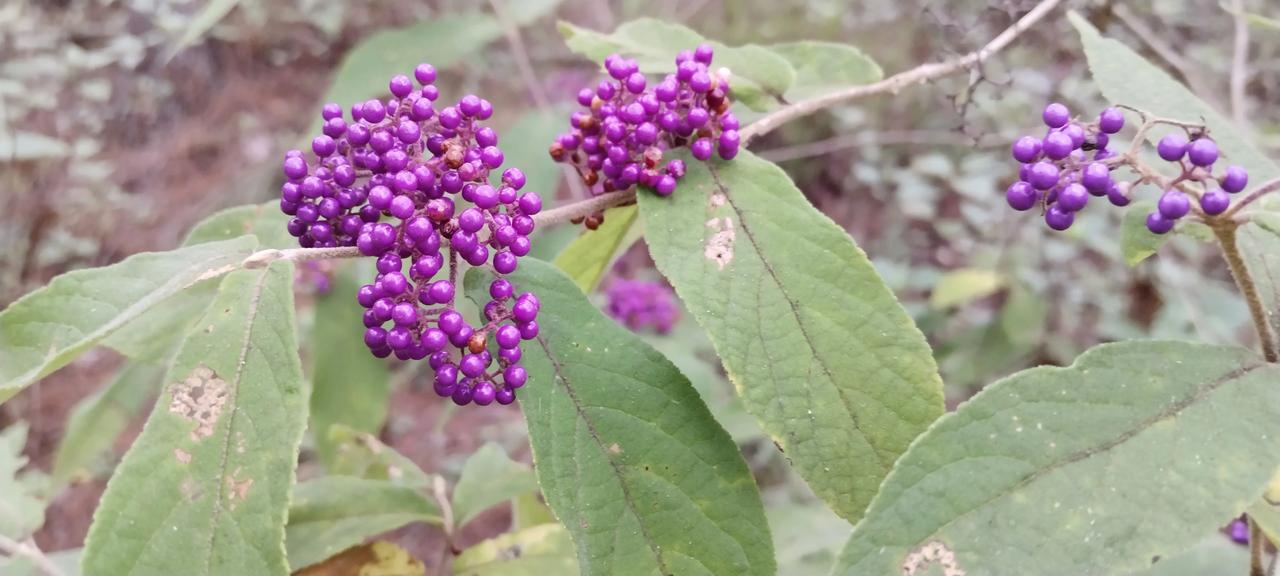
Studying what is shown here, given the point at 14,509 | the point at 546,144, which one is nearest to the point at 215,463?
the point at 14,509

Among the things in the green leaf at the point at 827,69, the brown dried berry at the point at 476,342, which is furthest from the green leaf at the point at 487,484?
the green leaf at the point at 827,69

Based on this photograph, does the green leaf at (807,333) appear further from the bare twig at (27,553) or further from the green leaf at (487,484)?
the bare twig at (27,553)

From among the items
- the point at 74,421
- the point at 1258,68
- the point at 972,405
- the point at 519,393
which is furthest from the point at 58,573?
the point at 1258,68

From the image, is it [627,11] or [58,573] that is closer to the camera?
[58,573]

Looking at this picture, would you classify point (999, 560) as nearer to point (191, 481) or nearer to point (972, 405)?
point (972, 405)

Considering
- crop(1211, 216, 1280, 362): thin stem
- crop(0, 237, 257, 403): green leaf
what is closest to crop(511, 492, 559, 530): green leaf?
crop(0, 237, 257, 403): green leaf

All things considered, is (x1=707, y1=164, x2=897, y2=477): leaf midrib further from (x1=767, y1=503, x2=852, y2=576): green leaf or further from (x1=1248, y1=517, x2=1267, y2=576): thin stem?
(x1=767, y1=503, x2=852, y2=576): green leaf
